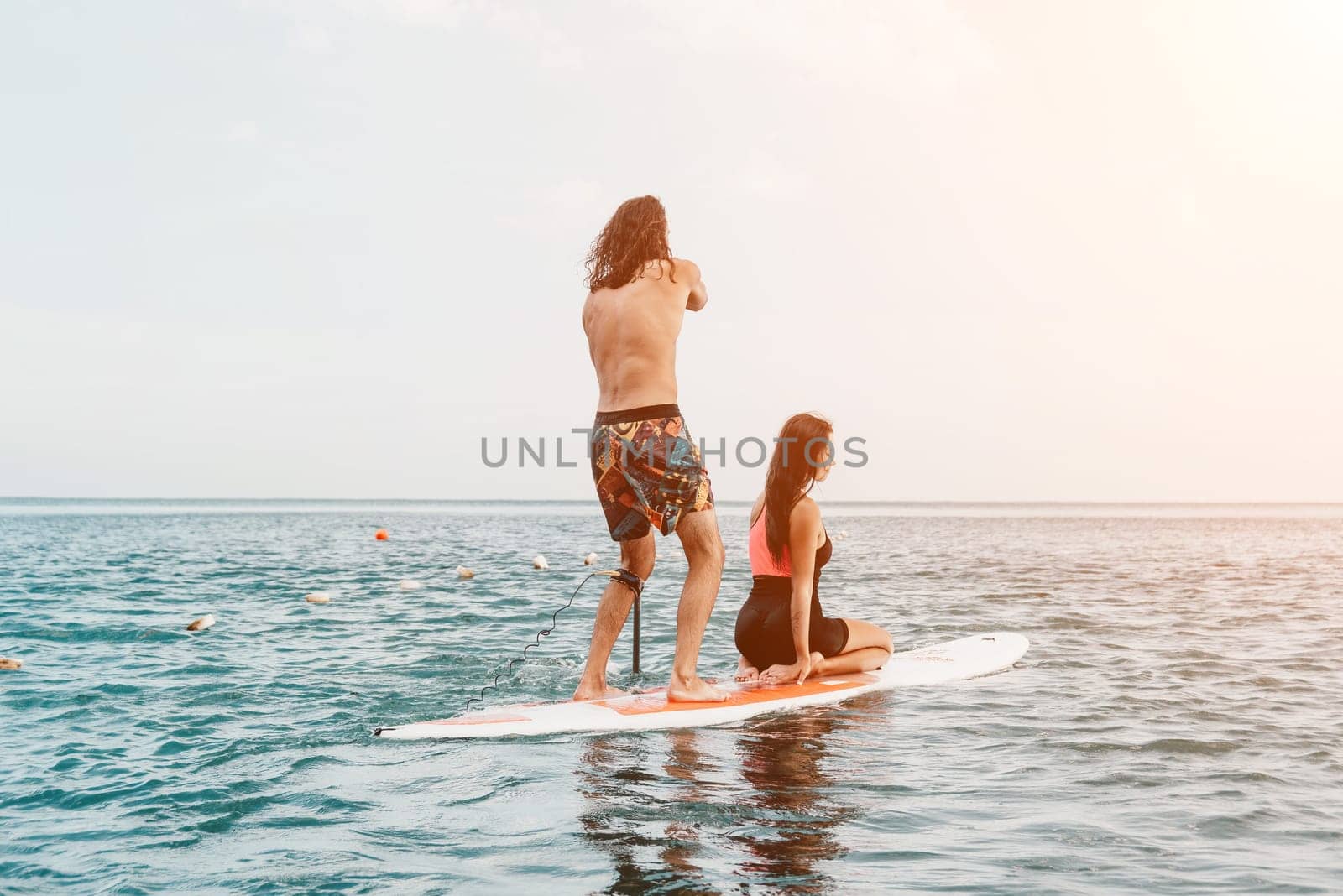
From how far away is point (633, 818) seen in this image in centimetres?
403

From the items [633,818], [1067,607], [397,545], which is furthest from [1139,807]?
[397,545]

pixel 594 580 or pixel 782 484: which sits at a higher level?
pixel 782 484

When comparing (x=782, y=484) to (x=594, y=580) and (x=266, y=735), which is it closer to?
(x=266, y=735)

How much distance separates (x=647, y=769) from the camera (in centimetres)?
484

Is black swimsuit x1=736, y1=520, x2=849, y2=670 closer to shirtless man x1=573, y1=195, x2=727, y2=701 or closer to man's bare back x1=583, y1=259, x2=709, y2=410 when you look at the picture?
shirtless man x1=573, y1=195, x2=727, y2=701

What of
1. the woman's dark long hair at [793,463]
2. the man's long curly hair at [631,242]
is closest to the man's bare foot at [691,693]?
the woman's dark long hair at [793,463]

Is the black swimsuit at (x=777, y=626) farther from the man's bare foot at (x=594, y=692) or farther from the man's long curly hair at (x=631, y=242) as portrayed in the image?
the man's long curly hair at (x=631, y=242)

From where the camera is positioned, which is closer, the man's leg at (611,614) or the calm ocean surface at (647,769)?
the calm ocean surface at (647,769)

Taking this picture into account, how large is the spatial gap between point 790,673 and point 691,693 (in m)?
0.92

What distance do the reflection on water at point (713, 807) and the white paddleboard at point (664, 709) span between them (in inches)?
7.0

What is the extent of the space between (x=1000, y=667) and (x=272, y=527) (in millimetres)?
36159

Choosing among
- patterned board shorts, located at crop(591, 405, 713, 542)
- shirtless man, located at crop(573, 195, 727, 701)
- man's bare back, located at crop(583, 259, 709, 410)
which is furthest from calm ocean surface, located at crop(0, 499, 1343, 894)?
man's bare back, located at crop(583, 259, 709, 410)

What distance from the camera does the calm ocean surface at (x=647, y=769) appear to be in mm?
3549

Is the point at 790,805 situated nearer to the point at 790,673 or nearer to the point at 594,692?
the point at 594,692
